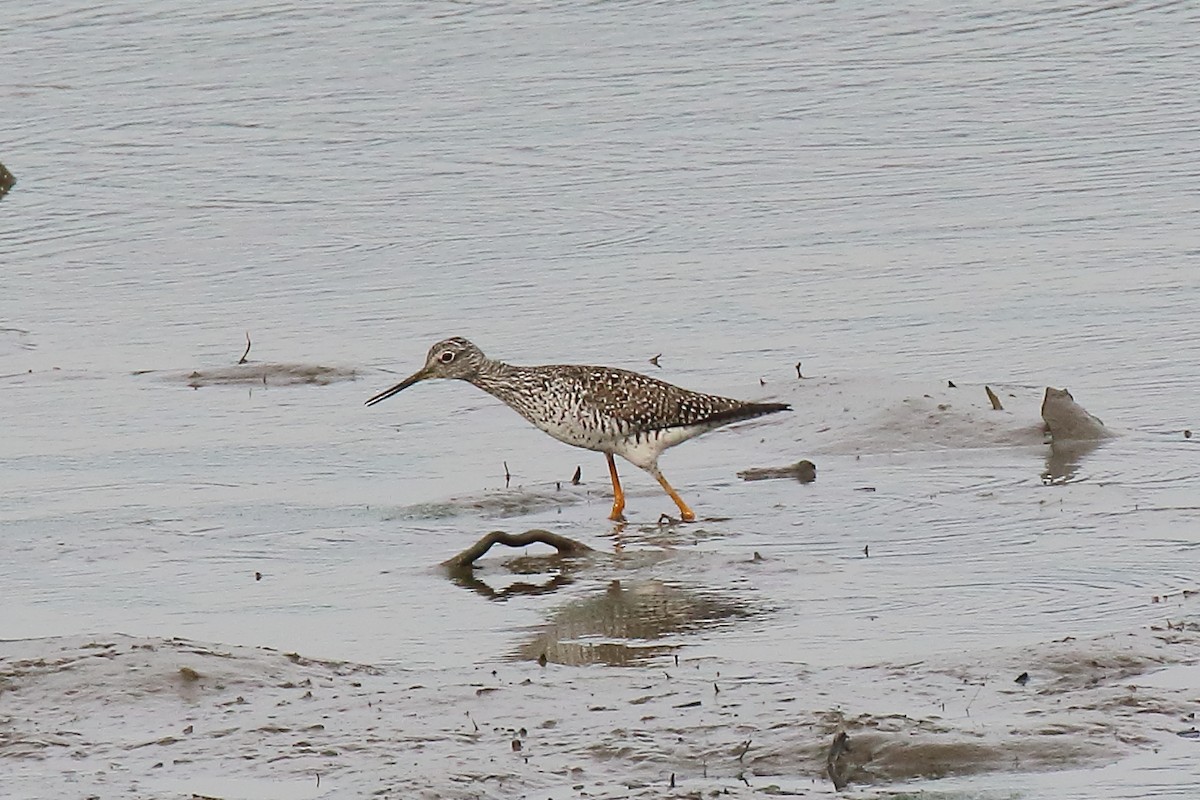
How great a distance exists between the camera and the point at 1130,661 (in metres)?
6.91

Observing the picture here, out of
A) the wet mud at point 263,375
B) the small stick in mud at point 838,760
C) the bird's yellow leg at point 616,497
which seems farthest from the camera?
the wet mud at point 263,375

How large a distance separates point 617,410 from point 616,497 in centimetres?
40

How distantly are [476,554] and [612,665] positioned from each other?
1.39 meters

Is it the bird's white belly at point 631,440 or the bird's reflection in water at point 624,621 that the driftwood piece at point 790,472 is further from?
the bird's reflection in water at point 624,621

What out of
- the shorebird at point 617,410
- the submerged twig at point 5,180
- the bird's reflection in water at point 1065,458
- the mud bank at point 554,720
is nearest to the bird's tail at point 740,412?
the shorebird at point 617,410

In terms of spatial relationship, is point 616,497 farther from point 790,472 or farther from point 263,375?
point 263,375

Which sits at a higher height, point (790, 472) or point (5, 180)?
point (5, 180)

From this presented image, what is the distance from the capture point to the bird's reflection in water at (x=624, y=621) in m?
7.46

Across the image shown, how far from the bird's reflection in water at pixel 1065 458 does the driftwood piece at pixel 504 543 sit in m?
2.35

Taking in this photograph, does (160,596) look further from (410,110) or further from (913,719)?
(410,110)

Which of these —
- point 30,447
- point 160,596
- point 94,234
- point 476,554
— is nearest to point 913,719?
point 476,554

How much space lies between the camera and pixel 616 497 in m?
10.1

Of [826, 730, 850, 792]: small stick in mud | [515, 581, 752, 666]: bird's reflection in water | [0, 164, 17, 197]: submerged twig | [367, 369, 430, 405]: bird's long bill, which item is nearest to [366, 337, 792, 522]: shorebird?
[367, 369, 430, 405]: bird's long bill

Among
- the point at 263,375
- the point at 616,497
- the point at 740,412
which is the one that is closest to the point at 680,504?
the point at 616,497
